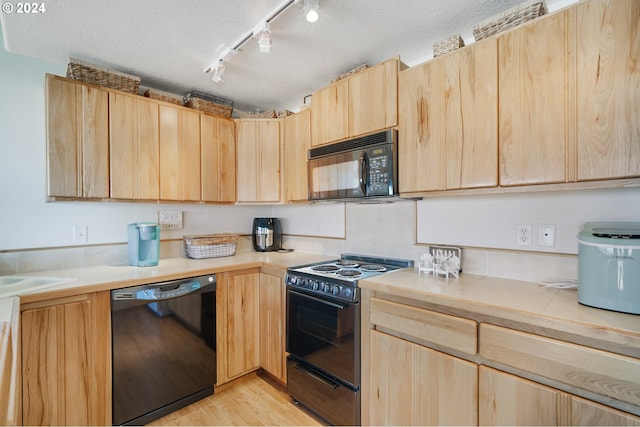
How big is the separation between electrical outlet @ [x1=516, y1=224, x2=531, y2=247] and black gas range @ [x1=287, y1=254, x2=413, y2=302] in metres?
0.68

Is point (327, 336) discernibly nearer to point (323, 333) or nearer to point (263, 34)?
point (323, 333)

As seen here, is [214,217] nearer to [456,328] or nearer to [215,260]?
[215,260]

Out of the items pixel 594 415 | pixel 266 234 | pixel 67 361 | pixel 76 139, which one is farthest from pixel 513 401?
pixel 76 139

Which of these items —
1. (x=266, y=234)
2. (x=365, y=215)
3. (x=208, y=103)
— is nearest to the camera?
(x=365, y=215)

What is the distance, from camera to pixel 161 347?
1.90m

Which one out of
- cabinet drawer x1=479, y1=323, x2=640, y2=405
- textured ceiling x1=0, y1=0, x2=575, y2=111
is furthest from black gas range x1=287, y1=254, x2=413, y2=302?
textured ceiling x1=0, y1=0, x2=575, y2=111

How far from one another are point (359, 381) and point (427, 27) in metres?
2.14

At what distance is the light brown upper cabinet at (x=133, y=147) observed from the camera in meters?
2.05

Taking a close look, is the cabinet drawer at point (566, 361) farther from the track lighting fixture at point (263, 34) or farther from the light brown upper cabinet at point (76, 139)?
the light brown upper cabinet at point (76, 139)

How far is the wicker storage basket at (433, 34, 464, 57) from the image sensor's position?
1.60 m

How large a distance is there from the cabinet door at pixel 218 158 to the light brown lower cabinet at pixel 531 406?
2282 millimetres

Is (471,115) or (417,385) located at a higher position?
(471,115)

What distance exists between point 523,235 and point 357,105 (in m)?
1.29

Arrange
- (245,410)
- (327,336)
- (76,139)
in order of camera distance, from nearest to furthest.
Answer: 1. (327,336)
2. (76,139)
3. (245,410)
